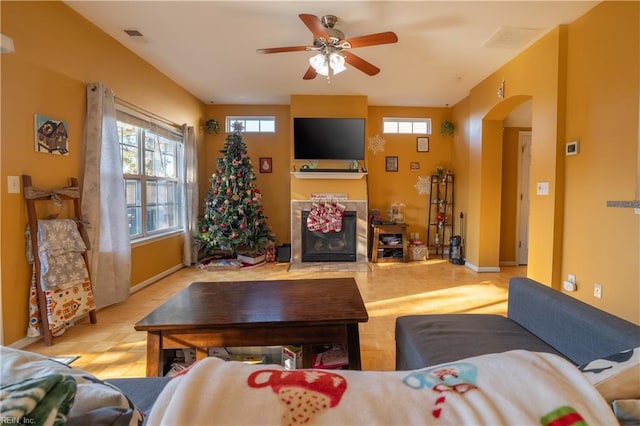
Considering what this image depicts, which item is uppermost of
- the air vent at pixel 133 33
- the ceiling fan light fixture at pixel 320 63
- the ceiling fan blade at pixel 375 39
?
the air vent at pixel 133 33

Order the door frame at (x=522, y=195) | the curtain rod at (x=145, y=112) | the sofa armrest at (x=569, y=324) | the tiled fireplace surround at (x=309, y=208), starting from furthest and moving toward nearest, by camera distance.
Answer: the tiled fireplace surround at (x=309, y=208)
the door frame at (x=522, y=195)
the curtain rod at (x=145, y=112)
the sofa armrest at (x=569, y=324)

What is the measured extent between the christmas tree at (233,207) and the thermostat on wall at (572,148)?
391cm

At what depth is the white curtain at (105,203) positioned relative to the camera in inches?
106

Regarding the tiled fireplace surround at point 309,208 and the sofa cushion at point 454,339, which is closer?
the sofa cushion at point 454,339

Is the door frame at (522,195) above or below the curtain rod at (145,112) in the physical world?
below

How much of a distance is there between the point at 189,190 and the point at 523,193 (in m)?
5.33

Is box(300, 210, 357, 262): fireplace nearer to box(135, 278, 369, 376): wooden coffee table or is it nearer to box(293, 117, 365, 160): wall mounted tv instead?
box(293, 117, 365, 160): wall mounted tv

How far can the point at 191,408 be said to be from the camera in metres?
0.46

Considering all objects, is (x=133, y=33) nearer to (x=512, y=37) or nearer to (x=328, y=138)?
(x=328, y=138)

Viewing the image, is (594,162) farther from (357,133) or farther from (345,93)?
(345,93)

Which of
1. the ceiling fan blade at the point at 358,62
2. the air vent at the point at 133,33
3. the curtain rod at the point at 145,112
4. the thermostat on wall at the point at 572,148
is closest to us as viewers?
the thermostat on wall at the point at 572,148

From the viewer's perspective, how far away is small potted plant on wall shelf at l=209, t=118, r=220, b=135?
517 cm

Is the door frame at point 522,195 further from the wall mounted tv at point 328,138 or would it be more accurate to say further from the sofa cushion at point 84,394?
the sofa cushion at point 84,394

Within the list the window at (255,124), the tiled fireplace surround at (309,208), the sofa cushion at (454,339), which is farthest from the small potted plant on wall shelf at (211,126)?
the sofa cushion at (454,339)
